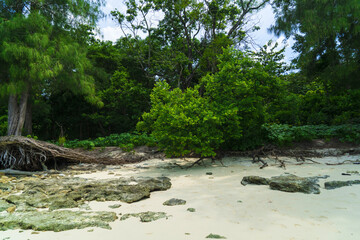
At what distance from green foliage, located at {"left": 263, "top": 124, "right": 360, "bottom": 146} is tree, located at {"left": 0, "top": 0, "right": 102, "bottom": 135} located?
25.7ft

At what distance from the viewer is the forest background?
6.20 meters

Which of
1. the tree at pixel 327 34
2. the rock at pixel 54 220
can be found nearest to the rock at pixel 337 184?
the rock at pixel 54 220

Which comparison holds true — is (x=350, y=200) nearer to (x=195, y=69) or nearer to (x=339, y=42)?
(x=339, y=42)

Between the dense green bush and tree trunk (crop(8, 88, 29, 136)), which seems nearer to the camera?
→ the dense green bush

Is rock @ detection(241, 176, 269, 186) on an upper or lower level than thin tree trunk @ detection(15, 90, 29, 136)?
lower

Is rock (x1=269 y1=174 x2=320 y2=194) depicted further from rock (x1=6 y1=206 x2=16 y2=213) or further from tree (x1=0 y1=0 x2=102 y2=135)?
tree (x1=0 y1=0 x2=102 y2=135)

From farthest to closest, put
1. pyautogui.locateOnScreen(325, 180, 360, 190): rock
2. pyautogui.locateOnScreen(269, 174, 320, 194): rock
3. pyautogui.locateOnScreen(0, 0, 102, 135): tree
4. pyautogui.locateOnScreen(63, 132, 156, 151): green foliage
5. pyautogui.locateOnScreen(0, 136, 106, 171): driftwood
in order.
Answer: pyautogui.locateOnScreen(63, 132, 156, 151): green foliage < pyautogui.locateOnScreen(0, 0, 102, 135): tree < pyautogui.locateOnScreen(0, 136, 106, 171): driftwood < pyautogui.locateOnScreen(325, 180, 360, 190): rock < pyautogui.locateOnScreen(269, 174, 320, 194): rock

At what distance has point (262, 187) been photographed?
3658 millimetres

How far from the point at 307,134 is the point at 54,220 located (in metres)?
7.38

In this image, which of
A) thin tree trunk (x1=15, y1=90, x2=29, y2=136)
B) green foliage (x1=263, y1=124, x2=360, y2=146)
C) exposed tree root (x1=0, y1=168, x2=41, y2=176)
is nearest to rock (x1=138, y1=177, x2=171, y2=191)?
exposed tree root (x1=0, y1=168, x2=41, y2=176)

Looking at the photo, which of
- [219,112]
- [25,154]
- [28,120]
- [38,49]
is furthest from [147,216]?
[28,120]

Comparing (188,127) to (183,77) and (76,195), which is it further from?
(183,77)

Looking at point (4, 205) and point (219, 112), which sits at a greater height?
point (219, 112)

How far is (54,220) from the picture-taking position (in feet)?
8.18
